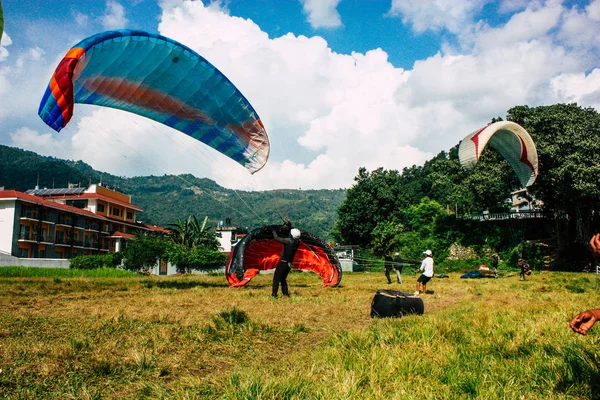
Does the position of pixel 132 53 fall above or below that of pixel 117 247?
above

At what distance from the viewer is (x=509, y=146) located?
19.0 meters

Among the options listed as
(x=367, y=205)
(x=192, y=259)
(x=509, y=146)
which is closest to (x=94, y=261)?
(x=192, y=259)

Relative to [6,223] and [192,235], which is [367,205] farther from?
[6,223]

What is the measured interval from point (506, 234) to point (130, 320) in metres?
37.0

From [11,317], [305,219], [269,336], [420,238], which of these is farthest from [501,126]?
[305,219]

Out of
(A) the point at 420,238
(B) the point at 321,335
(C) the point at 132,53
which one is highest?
(C) the point at 132,53

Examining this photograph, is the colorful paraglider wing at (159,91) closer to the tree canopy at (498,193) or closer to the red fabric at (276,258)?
the red fabric at (276,258)

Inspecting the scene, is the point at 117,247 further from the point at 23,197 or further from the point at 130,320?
the point at 130,320

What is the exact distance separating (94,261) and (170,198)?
12628cm

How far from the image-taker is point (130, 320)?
646 centimetres

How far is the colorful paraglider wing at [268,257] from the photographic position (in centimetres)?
1512

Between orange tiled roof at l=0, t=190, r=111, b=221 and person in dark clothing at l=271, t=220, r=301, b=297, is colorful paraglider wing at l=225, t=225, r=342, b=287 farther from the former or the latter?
orange tiled roof at l=0, t=190, r=111, b=221

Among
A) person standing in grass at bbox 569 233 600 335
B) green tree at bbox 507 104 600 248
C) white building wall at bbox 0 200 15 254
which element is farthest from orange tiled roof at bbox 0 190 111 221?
person standing in grass at bbox 569 233 600 335

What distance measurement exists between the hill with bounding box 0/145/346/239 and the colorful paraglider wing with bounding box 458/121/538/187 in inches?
1803
